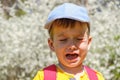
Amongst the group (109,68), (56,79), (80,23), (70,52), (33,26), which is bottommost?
(109,68)

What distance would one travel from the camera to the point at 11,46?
18.9 ft

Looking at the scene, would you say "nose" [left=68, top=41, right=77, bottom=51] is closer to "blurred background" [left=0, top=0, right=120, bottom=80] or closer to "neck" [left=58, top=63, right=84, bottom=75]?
"neck" [left=58, top=63, right=84, bottom=75]

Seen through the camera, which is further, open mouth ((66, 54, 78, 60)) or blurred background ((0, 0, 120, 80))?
blurred background ((0, 0, 120, 80))

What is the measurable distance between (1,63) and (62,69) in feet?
11.6

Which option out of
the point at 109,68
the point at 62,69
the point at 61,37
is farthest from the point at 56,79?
the point at 109,68

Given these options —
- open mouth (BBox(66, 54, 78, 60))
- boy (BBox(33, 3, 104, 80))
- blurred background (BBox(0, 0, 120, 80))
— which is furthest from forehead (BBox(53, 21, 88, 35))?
blurred background (BBox(0, 0, 120, 80))

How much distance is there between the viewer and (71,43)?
2195mm

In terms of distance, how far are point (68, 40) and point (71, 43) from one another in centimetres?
3

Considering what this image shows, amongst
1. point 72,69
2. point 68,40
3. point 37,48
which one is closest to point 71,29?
point 68,40

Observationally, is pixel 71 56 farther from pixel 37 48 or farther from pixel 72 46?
pixel 37 48

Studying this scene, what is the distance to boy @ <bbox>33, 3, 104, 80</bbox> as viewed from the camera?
2.20 m

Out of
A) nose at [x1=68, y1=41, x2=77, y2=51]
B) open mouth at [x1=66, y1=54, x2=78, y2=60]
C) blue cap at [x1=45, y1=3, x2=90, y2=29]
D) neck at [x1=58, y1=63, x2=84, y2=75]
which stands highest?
blue cap at [x1=45, y1=3, x2=90, y2=29]

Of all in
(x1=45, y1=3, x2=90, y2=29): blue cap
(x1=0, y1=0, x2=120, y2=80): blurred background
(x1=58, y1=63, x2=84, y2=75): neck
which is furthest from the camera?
(x1=0, y1=0, x2=120, y2=80): blurred background

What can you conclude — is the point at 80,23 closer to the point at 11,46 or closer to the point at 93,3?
the point at 11,46
